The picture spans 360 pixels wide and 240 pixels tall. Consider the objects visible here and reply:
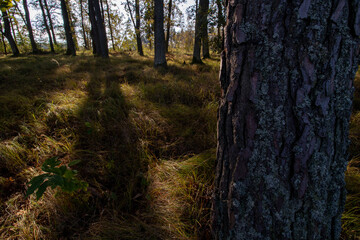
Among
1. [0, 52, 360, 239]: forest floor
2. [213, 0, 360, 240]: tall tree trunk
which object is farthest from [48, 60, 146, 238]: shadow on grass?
[213, 0, 360, 240]: tall tree trunk

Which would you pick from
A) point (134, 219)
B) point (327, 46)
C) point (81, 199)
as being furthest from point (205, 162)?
point (327, 46)

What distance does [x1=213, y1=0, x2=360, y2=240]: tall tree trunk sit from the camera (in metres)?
0.63

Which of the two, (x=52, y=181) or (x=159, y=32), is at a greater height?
(x=159, y=32)

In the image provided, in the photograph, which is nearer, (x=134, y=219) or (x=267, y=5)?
(x=267, y=5)

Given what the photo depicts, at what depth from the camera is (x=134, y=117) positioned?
2.60 m

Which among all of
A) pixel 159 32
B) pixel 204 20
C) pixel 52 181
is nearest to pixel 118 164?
pixel 52 181

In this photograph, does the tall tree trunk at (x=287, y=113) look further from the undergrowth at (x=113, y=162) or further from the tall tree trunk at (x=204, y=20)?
the tall tree trunk at (x=204, y=20)

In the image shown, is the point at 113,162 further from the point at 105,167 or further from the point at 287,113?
the point at 287,113

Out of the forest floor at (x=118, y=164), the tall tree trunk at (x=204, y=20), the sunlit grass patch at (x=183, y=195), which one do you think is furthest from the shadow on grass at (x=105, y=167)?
the tall tree trunk at (x=204, y=20)

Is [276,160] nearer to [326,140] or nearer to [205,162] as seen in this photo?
[326,140]

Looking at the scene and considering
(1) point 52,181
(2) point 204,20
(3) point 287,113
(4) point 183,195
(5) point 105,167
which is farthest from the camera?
(2) point 204,20

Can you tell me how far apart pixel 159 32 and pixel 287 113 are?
6428 millimetres

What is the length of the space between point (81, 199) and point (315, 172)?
5.77 feet

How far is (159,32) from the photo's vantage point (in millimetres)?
6082
